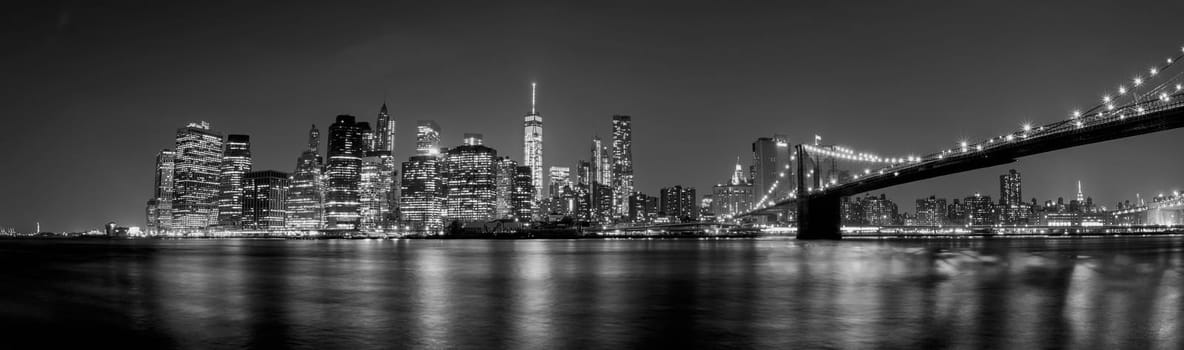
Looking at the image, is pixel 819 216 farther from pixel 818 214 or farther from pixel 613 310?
pixel 613 310

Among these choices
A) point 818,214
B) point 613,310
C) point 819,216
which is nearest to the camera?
point 613,310

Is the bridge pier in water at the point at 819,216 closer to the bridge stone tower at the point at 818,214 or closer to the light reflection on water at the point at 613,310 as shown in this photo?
the bridge stone tower at the point at 818,214

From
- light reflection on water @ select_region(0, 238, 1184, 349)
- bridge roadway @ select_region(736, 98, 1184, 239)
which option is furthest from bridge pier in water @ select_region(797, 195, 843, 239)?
light reflection on water @ select_region(0, 238, 1184, 349)

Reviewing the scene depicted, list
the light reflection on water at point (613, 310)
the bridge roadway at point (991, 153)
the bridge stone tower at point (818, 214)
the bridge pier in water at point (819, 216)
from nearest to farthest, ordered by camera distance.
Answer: the light reflection on water at point (613, 310)
the bridge roadway at point (991, 153)
the bridge stone tower at point (818, 214)
the bridge pier in water at point (819, 216)

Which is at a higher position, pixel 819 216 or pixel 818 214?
pixel 818 214

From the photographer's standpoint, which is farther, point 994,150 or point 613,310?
point 994,150

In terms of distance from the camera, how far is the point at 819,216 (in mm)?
86562

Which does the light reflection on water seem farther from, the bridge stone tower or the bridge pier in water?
the bridge pier in water

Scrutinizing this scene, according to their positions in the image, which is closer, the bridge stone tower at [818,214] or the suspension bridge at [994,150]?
the suspension bridge at [994,150]

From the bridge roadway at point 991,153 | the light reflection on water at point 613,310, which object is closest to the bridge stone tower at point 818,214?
the bridge roadway at point 991,153

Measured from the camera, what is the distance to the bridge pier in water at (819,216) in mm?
85438

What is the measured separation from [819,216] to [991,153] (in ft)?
99.9

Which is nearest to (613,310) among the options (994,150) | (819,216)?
(994,150)

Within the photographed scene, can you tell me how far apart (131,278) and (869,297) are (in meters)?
26.9
